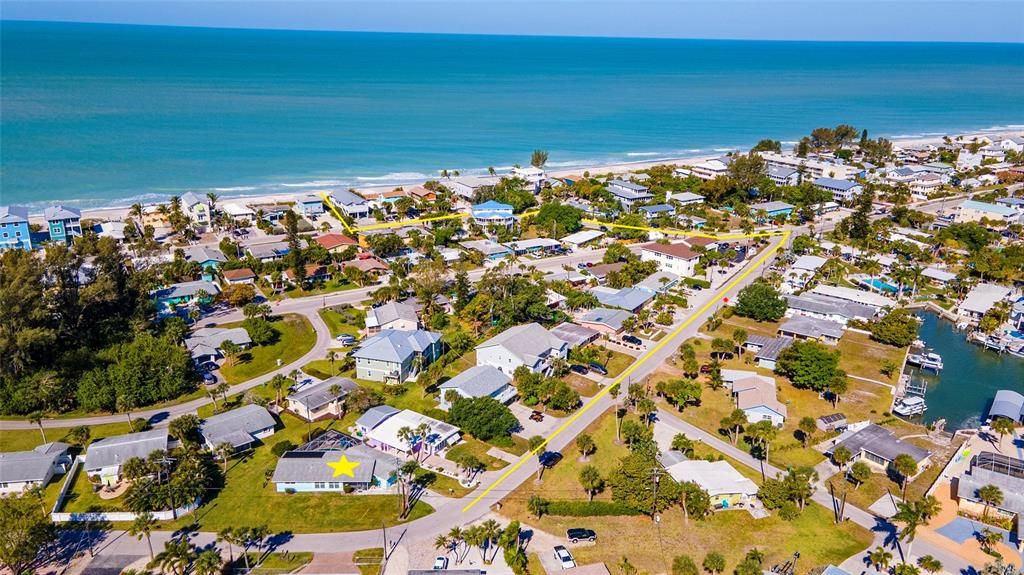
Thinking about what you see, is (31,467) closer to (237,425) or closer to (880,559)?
(237,425)

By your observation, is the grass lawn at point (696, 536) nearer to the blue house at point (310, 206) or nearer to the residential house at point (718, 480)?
the residential house at point (718, 480)

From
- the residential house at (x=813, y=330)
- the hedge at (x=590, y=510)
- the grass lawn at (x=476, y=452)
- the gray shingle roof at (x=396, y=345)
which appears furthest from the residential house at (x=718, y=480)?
the residential house at (x=813, y=330)

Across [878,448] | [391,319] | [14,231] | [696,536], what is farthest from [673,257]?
[14,231]

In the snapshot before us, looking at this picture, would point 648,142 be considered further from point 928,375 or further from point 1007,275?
point 928,375

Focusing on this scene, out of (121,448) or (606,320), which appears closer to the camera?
(121,448)

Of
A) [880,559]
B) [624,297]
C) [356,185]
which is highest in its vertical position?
[356,185]

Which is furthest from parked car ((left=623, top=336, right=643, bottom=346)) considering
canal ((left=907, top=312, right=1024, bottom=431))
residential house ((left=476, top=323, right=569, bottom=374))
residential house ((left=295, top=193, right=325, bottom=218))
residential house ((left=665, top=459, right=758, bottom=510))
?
residential house ((left=295, top=193, right=325, bottom=218))

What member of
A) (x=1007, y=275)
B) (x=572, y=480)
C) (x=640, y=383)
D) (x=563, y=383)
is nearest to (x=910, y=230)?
(x=1007, y=275)

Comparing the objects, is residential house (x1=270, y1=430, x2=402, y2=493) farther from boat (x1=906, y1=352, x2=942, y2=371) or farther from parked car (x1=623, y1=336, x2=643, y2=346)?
boat (x1=906, y1=352, x2=942, y2=371)
